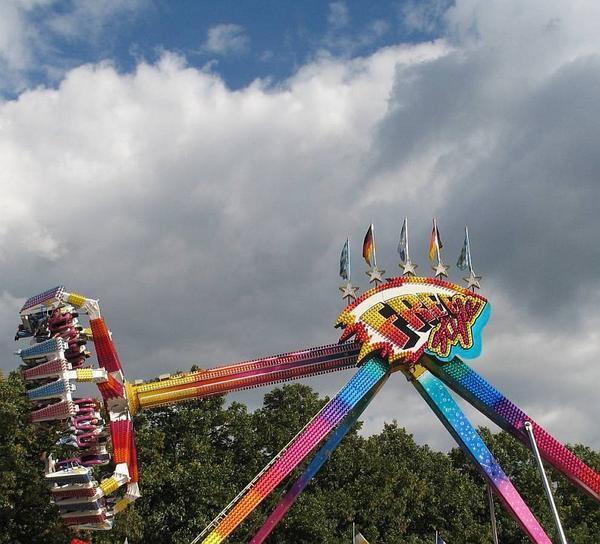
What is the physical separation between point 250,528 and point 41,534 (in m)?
9.02

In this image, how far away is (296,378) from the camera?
30500 millimetres

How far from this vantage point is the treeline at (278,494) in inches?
1415

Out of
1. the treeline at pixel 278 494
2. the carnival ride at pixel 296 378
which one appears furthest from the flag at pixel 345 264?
the treeline at pixel 278 494

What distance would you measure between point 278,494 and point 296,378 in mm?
13675

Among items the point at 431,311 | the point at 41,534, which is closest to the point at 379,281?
the point at 431,311

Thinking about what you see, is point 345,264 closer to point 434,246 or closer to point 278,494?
point 434,246

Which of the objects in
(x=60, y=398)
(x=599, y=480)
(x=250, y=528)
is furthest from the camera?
(x=250, y=528)

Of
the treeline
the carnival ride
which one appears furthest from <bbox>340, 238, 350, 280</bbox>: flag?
the treeline

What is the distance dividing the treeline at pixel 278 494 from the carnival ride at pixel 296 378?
19.0 ft

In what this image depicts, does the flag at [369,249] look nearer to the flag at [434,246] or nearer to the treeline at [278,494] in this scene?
the flag at [434,246]

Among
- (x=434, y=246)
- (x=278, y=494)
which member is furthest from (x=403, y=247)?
(x=278, y=494)

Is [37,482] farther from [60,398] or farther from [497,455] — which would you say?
[497,455]

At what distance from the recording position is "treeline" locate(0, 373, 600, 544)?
3594 centimetres

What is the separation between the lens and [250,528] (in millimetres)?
39438
